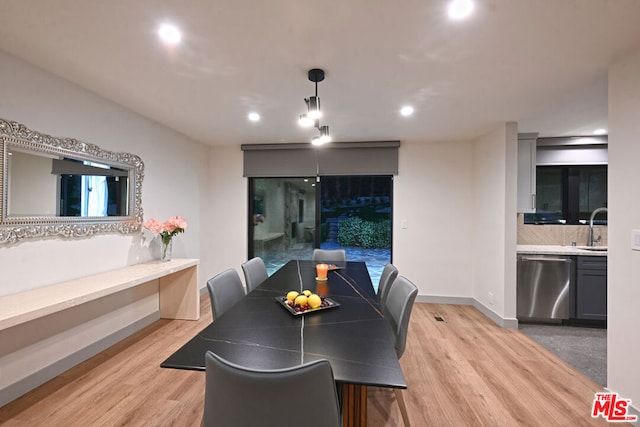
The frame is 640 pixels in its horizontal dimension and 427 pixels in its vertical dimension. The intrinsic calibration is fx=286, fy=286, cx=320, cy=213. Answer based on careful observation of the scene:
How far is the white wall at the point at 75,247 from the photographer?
A: 6.40ft

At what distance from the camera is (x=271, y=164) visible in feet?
14.3

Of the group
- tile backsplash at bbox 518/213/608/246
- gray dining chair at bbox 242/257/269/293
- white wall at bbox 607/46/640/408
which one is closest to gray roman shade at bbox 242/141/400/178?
tile backsplash at bbox 518/213/608/246

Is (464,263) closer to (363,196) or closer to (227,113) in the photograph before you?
(363,196)

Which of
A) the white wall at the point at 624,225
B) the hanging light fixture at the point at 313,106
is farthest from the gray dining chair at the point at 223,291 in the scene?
the white wall at the point at 624,225

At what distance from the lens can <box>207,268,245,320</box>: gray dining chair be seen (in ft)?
5.85

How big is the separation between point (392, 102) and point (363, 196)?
1922mm

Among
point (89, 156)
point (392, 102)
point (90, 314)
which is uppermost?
point (392, 102)

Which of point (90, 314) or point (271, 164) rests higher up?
point (271, 164)

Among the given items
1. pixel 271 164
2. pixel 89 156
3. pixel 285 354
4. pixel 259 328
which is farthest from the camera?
pixel 271 164

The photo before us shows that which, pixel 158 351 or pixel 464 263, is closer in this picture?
pixel 158 351

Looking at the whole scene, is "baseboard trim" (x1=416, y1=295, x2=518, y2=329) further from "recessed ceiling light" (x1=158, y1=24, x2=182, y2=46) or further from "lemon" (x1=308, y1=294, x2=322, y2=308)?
"recessed ceiling light" (x1=158, y1=24, x2=182, y2=46)

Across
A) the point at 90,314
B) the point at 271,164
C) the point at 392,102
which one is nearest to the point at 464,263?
the point at 392,102

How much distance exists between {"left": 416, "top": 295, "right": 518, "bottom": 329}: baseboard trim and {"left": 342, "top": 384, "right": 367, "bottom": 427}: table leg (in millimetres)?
2724

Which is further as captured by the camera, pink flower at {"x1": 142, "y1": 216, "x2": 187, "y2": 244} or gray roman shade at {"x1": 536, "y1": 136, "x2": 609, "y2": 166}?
gray roman shade at {"x1": 536, "y1": 136, "x2": 609, "y2": 166}
